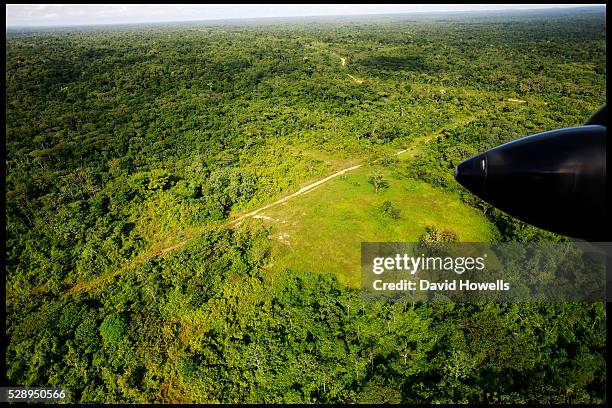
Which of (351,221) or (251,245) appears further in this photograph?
(351,221)

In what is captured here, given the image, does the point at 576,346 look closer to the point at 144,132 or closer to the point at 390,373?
the point at 390,373

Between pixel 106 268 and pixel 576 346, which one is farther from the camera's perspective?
pixel 106 268

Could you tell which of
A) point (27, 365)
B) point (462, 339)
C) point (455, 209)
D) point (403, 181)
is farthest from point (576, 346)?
point (27, 365)

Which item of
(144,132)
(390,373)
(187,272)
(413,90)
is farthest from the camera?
(413,90)

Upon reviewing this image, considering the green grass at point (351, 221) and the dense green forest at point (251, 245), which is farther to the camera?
the green grass at point (351, 221)

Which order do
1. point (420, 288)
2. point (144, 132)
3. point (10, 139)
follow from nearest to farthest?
point (420, 288) < point (10, 139) < point (144, 132)

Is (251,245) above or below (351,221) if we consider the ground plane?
below
